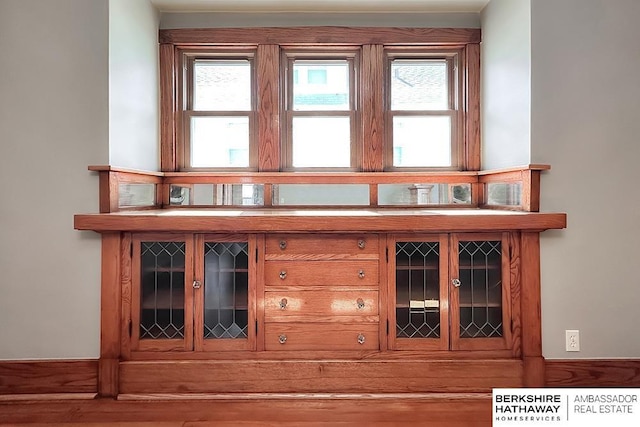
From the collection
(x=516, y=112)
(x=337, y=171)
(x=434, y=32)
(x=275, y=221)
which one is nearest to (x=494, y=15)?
(x=434, y=32)

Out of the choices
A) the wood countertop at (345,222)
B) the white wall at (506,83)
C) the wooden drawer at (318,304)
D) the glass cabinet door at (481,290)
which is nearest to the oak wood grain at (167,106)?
the wood countertop at (345,222)

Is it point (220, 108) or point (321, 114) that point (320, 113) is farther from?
point (220, 108)

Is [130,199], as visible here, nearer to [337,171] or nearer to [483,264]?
[337,171]

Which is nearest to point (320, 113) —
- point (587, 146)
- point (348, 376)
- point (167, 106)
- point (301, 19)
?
point (301, 19)

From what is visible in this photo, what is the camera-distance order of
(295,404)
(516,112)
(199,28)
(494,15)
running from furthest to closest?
1. (199,28)
2. (494,15)
3. (516,112)
4. (295,404)

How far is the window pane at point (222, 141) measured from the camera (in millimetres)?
3062

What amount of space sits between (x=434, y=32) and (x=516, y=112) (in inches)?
34.9

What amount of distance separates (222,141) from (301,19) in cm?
100

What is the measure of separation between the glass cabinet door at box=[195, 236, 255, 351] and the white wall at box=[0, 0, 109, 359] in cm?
56

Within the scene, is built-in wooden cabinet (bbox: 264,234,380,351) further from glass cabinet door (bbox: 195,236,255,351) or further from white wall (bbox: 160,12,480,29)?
white wall (bbox: 160,12,480,29)

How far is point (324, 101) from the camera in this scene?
3.07 meters

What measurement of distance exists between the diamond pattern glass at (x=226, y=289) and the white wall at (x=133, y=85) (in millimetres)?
774

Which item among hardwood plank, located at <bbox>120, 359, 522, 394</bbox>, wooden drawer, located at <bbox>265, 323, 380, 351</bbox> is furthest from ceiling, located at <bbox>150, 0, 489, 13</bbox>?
hardwood plank, located at <bbox>120, 359, 522, 394</bbox>

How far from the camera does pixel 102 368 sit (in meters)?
2.27
